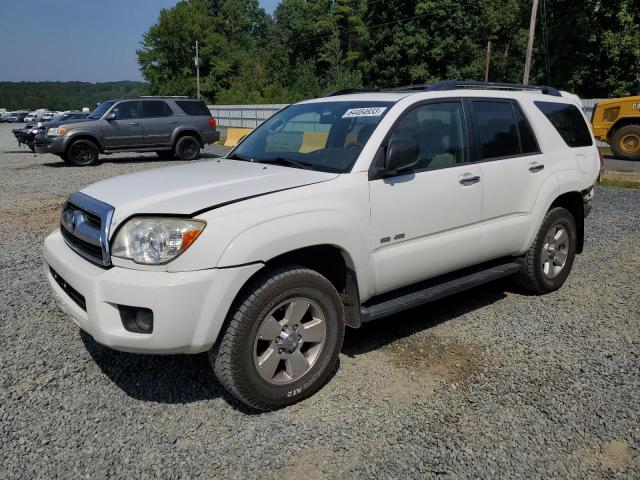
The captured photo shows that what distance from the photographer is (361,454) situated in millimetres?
2744

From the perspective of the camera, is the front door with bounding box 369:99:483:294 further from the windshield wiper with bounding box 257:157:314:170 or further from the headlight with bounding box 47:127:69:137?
the headlight with bounding box 47:127:69:137

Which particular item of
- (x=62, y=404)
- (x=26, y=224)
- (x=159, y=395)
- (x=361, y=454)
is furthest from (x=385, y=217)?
(x=26, y=224)

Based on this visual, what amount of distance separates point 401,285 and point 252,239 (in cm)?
130

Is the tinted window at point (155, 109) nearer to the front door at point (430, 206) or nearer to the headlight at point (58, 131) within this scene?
the headlight at point (58, 131)

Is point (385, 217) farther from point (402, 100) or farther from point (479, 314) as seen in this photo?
point (479, 314)

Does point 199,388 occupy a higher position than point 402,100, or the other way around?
point 402,100

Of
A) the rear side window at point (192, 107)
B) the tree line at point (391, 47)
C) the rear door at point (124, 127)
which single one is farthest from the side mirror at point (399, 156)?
the tree line at point (391, 47)

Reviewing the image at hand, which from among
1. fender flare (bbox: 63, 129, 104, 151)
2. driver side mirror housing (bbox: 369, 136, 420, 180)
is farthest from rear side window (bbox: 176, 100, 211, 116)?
driver side mirror housing (bbox: 369, 136, 420, 180)

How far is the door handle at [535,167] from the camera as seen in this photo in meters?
4.57

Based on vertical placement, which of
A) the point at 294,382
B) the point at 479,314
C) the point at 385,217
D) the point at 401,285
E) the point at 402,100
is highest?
the point at 402,100

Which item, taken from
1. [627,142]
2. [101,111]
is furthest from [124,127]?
[627,142]

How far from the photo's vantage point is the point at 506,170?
433cm

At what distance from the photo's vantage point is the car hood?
2.90 meters

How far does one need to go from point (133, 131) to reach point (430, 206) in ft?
44.9
